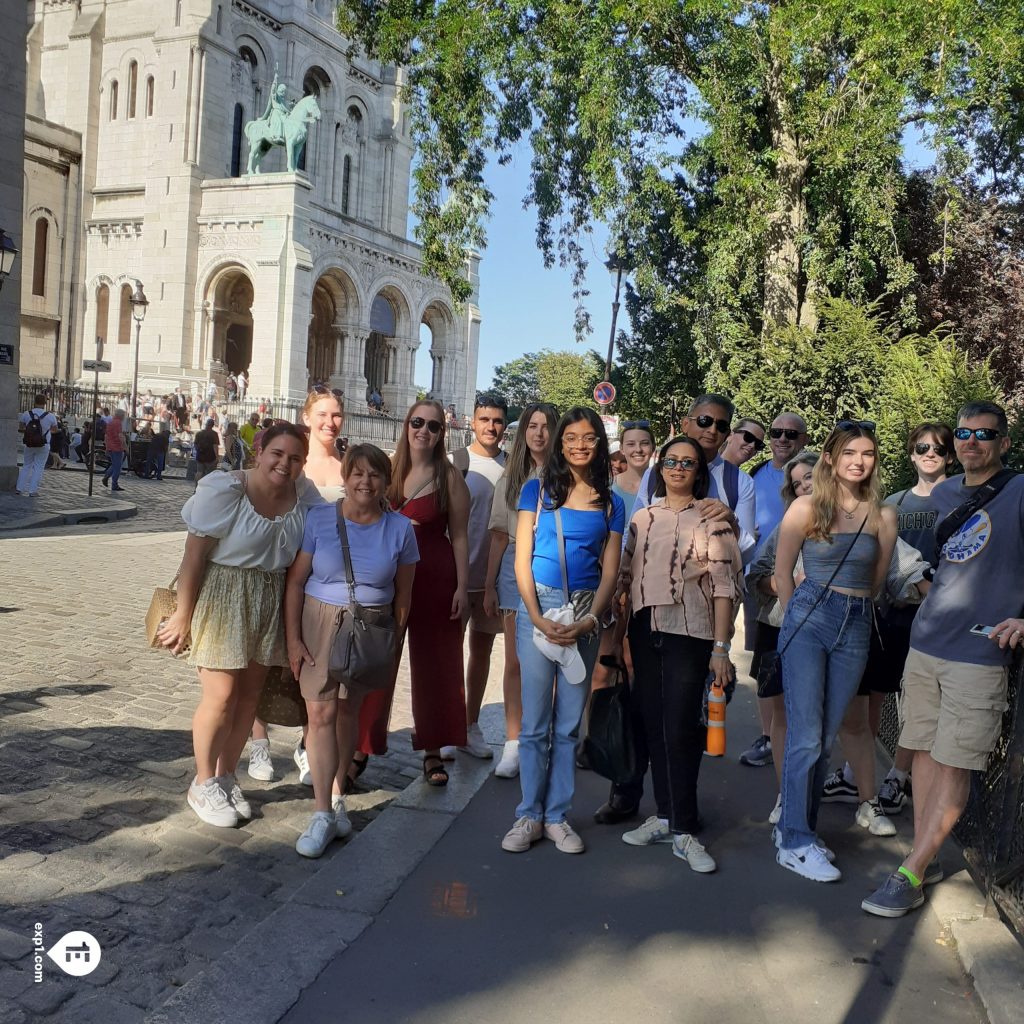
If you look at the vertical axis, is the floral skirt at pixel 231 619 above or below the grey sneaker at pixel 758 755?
above

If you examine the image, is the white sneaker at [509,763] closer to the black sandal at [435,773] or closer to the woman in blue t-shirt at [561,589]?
the black sandal at [435,773]

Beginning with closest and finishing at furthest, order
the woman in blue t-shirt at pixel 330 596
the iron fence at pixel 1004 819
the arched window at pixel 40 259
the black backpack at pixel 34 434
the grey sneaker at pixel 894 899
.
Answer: the iron fence at pixel 1004 819
the grey sneaker at pixel 894 899
the woman in blue t-shirt at pixel 330 596
the black backpack at pixel 34 434
the arched window at pixel 40 259

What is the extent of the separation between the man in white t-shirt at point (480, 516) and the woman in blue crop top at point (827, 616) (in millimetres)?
1902

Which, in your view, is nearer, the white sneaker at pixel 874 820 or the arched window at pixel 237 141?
the white sneaker at pixel 874 820

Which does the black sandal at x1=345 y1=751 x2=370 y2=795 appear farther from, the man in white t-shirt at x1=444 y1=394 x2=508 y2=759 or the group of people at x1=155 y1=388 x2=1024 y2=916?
the man in white t-shirt at x1=444 y1=394 x2=508 y2=759

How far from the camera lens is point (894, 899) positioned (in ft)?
12.8

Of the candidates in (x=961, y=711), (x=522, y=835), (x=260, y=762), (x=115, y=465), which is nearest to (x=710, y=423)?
(x=961, y=711)

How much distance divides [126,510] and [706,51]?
1246 cm

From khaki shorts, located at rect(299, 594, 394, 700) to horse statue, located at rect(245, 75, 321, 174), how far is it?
39140 mm

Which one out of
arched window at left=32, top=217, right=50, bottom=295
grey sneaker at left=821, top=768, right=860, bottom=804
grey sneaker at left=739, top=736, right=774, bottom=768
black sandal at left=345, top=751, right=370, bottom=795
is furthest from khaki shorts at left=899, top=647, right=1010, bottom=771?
arched window at left=32, top=217, right=50, bottom=295

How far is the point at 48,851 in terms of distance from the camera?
3979 mm

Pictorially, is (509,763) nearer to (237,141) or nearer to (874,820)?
→ (874,820)

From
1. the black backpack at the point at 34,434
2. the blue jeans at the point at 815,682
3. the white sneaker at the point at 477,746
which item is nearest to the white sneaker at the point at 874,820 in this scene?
the blue jeans at the point at 815,682

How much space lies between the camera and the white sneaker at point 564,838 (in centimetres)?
431
